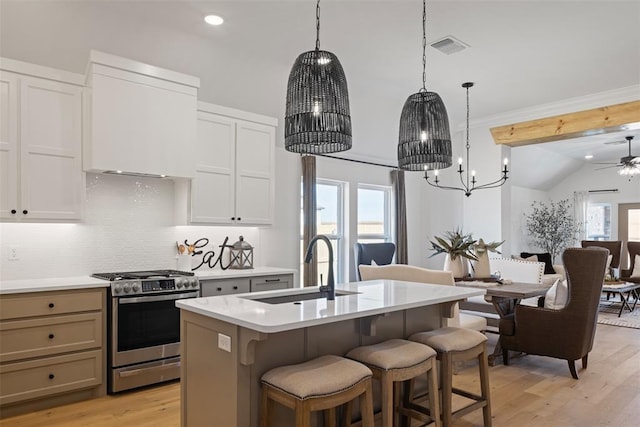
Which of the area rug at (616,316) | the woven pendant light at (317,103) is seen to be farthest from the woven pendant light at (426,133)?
the area rug at (616,316)

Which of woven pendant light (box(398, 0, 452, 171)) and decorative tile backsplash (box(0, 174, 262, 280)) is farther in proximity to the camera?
decorative tile backsplash (box(0, 174, 262, 280))

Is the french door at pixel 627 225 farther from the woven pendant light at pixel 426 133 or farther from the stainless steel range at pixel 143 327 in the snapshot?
the stainless steel range at pixel 143 327

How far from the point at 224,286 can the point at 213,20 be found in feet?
7.64

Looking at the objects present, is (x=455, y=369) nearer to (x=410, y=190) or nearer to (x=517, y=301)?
(x=517, y=301)

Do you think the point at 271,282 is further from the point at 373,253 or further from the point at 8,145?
the point at 8,145

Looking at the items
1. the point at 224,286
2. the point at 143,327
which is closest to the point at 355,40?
the point at 224,286

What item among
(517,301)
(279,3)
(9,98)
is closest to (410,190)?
(517,301)

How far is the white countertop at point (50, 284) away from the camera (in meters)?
3.10

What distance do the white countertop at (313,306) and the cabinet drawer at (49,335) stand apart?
139 cm

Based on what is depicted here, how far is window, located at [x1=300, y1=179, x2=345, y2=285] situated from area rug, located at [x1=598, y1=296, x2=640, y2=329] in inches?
154

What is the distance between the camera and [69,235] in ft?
12.5

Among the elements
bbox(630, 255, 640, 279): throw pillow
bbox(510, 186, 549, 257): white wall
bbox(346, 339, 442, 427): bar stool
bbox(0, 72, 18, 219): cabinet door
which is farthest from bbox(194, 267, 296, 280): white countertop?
bbox(630, 255, 640, 279): throw pillow

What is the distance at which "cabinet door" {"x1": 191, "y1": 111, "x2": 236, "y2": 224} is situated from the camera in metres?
4.29

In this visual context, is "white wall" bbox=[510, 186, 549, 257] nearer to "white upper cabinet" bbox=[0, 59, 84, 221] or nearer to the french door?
the french door
